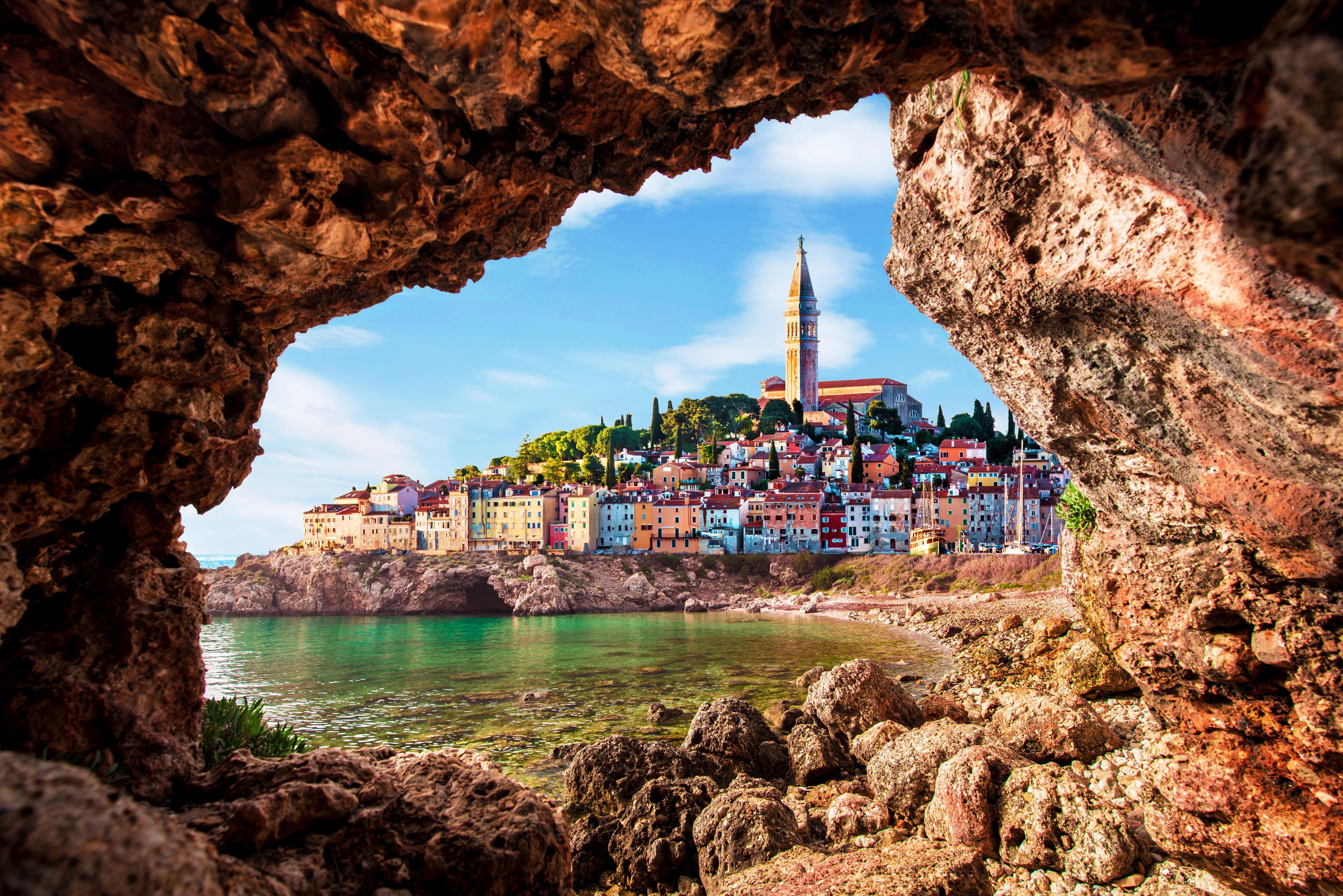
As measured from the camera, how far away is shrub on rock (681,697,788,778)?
1081 cm

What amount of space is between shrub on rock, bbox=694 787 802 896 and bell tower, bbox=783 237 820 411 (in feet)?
388

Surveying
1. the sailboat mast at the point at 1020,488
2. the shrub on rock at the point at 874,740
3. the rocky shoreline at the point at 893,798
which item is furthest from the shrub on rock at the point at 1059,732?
the sailboat mast at the point at 1020,488

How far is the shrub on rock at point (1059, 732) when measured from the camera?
925cm

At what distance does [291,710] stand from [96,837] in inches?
753

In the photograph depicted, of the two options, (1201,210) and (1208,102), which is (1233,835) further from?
(1208,102)

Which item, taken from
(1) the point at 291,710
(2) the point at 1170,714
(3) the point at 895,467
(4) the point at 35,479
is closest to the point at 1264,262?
(2) the point at 1170,714

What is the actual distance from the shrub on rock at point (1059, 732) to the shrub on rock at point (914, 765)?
1.74 feet

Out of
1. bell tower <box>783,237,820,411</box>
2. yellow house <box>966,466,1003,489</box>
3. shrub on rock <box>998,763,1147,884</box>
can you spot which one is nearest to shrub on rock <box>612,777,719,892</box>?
shrub on rock <box>998,763,1147,884</box>

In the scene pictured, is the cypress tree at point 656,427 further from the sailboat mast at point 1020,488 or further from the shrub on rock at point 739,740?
the shrub on rock at point 739,740

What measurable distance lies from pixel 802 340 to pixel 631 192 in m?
127

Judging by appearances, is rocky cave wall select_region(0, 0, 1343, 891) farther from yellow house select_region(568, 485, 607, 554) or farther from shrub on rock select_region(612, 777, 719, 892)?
yellow house select_region(568, 485, 607, 554)

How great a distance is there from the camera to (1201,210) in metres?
3.91

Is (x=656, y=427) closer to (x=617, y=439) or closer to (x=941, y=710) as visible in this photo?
(x=617, y=439)

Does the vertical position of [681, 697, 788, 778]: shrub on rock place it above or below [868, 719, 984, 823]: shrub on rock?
below
